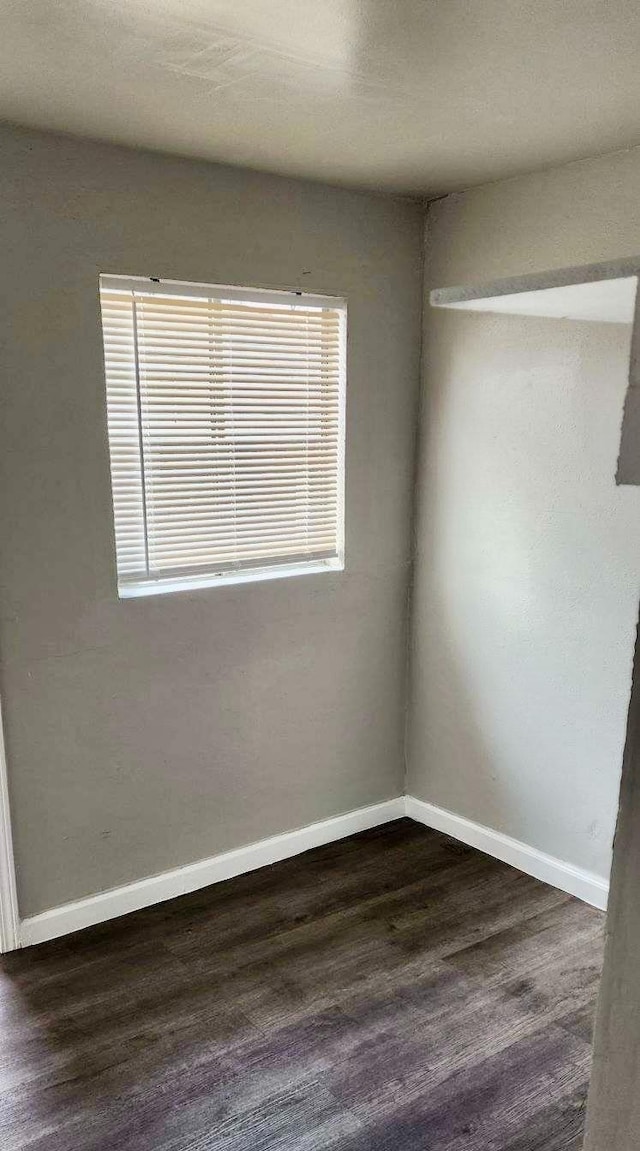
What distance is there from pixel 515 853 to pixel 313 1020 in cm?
110

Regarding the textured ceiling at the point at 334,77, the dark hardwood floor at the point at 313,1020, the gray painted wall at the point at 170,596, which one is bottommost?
the dark hardwood floor at the point at 313,1020

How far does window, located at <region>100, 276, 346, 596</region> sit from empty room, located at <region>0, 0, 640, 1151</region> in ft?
0.05

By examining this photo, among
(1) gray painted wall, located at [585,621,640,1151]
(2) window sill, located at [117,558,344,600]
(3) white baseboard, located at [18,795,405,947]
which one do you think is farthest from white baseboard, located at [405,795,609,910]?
(1) gray painted wall, located at [585,621,640,1151]

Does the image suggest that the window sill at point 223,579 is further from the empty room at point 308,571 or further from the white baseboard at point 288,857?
the white baseboard at point 288,857

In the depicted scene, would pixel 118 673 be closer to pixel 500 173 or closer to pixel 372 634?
pixel 372 634

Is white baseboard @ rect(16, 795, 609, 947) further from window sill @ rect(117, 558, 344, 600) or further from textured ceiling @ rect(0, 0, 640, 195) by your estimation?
textured ceiling @ rect(0, 0, 640, 195)

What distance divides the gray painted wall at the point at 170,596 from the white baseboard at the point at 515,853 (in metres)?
0.22

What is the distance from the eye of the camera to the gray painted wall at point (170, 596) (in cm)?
223

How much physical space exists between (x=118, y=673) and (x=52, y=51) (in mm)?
1666

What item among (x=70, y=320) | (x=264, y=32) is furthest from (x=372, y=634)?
(x=264, y=32)

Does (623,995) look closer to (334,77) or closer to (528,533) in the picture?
(334,77)

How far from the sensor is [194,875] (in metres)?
2.78

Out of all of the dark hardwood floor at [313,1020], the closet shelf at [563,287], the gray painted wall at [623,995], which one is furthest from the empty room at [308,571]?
the gray painted wall at [623,995]

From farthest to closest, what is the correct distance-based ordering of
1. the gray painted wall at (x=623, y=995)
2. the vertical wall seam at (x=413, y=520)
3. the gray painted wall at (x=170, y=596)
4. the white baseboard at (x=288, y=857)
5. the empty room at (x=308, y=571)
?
the vertical wall seam at (x=413, y=520) < the white baseboard at (x=288, y=857) < the gray painted wall at (x=170, y=596) < the empty room at (x=308, y=571) < the gray painted wall at (x=623, y=995)
